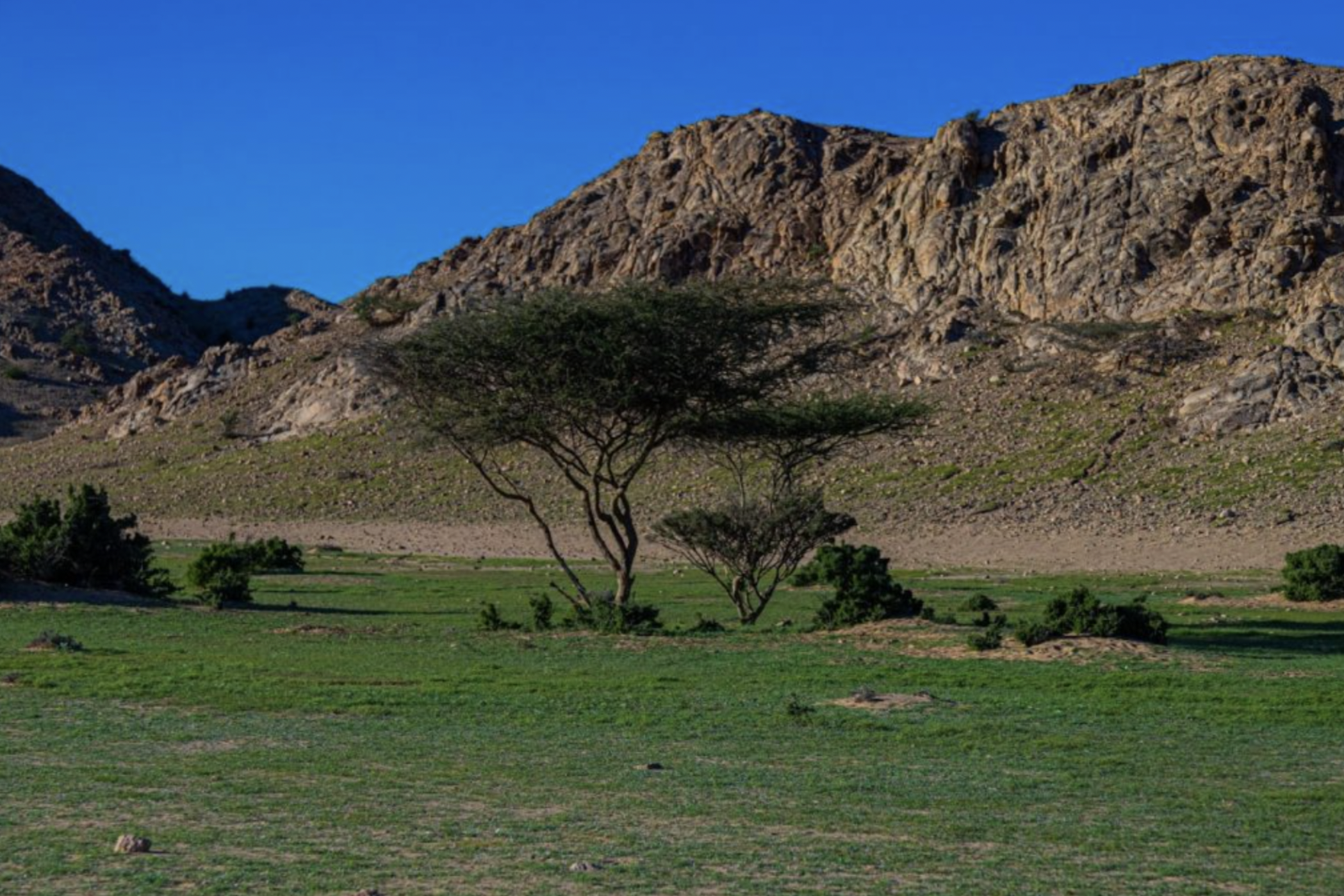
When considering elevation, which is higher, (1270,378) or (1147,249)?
(1147,249)

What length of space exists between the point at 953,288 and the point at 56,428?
187 ft

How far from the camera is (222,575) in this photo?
33438 millimetres

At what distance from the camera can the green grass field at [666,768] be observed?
30.9 ft

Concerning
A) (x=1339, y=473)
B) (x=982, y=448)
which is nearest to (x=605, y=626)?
(x=1339, y=473)

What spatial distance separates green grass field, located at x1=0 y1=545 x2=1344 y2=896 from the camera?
9.42m

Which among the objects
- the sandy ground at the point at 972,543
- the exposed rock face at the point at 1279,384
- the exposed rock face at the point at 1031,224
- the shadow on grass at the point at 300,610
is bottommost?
the shadow on grass at the point at 300,610

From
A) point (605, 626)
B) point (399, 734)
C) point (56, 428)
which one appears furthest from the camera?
point (56, 428)

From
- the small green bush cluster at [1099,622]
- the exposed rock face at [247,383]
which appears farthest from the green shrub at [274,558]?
the exposed rock face at [247,383]

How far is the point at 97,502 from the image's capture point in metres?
33.2

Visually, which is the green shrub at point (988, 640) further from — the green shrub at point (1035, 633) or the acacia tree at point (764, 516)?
the acacia tree at point (764, 516)

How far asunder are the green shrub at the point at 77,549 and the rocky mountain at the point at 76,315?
7456 cm

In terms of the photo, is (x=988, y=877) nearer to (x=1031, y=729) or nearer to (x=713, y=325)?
(x=1031, y=729)

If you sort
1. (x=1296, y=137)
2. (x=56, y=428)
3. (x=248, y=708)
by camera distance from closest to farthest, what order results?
(x=248, y=708) < (x=1296, y=137) < (x=56, y=428)

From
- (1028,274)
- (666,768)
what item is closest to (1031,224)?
(1028,274)
